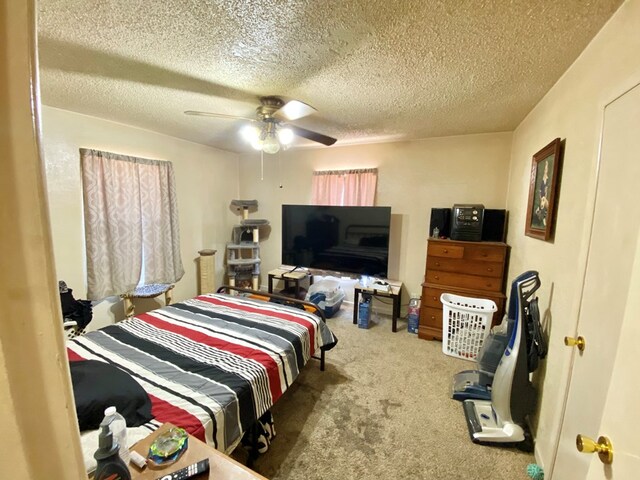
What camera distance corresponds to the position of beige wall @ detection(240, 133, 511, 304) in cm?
313

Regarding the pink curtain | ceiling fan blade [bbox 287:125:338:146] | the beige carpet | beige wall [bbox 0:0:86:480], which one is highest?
ceiling fan blade [bbox 287:125:338:146]

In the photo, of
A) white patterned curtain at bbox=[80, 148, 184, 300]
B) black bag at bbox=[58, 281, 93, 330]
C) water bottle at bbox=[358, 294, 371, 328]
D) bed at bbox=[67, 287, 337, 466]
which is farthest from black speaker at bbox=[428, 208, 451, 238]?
black bag at bbox=[58, 281, 93, 330]

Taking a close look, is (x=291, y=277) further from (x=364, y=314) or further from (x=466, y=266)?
(x=466, y=266)

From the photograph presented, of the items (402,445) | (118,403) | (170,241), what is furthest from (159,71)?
(402,445)

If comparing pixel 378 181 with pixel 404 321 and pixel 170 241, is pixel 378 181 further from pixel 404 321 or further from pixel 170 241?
pixel 170 241

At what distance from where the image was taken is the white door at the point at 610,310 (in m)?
0.62

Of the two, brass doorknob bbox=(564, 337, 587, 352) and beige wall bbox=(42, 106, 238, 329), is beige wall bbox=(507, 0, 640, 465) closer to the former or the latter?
brass doorknob bbox=(564, 337, 587, 352)

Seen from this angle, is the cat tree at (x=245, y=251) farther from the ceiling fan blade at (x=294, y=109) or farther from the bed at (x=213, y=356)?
the ceiling fan blade at (x=294, y=109)

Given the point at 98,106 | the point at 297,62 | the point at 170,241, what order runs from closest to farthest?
the point at 297,62 < the point at 98,106 < the point at 170,241

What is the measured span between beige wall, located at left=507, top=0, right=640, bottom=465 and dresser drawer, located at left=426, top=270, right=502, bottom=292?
83 cm

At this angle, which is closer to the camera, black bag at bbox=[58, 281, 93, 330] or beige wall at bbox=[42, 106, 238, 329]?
black bag at bbox=[58, 281, 93, 330]

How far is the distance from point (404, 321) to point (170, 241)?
126 inches

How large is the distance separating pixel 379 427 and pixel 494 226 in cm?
235

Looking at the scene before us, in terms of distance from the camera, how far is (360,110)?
8.00ft
